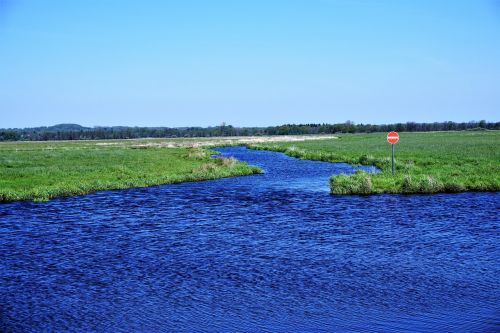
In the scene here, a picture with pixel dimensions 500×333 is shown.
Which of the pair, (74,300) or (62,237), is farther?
(62,237)

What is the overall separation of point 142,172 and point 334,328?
36.6 m

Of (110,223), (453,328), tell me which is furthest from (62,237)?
(453,328)

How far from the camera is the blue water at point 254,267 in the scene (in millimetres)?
10391

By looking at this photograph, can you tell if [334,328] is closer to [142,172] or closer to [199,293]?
[199,293]

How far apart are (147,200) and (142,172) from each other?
1554 centimetres

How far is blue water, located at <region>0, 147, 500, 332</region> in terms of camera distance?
10391 mm

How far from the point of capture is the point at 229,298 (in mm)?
11727

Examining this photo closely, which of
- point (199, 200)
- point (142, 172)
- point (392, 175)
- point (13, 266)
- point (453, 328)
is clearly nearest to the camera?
point (453, 328)

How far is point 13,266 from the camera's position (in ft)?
49.7

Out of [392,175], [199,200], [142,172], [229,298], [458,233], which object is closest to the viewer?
[229,298]

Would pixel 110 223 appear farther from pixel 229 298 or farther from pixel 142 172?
pixel 142 172

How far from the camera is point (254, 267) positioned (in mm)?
14383

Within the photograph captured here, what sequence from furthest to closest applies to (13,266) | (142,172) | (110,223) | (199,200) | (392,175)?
(142,172), (392,175), (199,200), (110,223), (13,266)

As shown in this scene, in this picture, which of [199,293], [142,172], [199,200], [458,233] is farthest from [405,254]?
[142,172]
